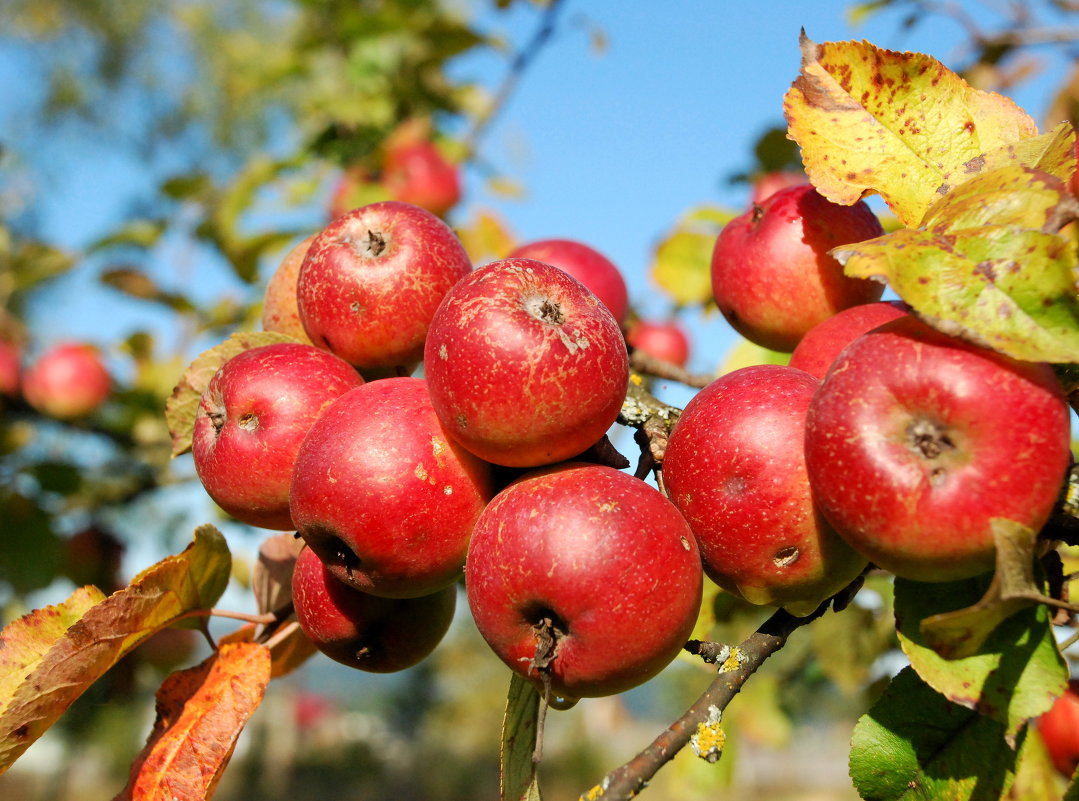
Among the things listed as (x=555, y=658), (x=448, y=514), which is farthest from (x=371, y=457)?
(x=555, y=658)

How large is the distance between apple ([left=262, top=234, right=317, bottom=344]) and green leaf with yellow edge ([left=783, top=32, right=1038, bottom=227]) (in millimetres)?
834

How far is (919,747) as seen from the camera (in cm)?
102

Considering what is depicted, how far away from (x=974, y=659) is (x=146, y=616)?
3.61 ft

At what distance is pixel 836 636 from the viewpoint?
2447 millimetres

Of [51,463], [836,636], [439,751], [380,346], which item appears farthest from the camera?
[439,751]

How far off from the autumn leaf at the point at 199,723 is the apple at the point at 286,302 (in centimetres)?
53

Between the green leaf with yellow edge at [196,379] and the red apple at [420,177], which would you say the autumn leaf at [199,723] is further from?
the red apple at [420,177]

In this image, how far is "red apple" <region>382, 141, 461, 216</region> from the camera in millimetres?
3691

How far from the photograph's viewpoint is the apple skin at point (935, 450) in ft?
2.67

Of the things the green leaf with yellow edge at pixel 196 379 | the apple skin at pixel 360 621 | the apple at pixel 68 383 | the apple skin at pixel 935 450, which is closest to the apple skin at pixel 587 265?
the green leaf with yellow edge at pixel 196 379

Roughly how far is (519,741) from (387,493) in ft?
1.39

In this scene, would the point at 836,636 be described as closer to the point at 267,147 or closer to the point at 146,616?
the point at 146,616

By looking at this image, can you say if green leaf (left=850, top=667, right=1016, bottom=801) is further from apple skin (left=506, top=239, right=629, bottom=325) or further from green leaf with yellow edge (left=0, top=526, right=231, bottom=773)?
green leaf with yellow edge (left=0, top=526, right=231, bottom=773)

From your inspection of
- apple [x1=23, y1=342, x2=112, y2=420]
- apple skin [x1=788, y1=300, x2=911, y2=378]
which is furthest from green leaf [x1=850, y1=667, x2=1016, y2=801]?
apple [x1=23, y1=342, x2=112, y2=420]
